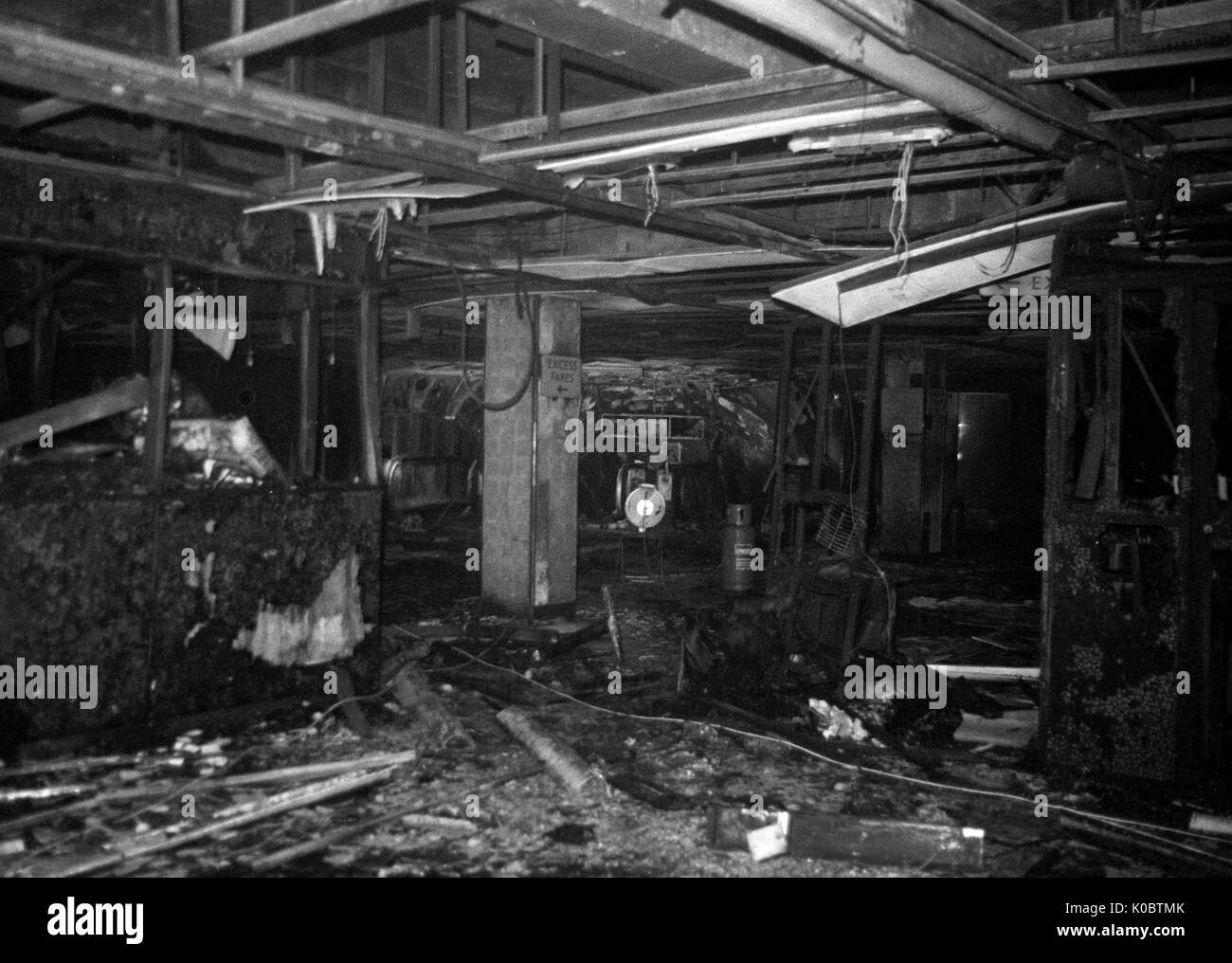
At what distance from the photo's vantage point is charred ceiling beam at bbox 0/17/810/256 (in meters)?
3.74

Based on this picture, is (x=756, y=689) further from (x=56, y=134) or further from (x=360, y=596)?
(x=56, y=134)

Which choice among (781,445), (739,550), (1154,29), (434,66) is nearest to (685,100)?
(434,66)

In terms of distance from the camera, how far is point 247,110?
164 inches

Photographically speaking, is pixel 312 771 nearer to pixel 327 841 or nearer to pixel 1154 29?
pixel 327 841

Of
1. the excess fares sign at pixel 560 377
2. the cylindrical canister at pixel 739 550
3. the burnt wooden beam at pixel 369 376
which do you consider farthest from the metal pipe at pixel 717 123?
the cylindrical canister at pixel 739 550

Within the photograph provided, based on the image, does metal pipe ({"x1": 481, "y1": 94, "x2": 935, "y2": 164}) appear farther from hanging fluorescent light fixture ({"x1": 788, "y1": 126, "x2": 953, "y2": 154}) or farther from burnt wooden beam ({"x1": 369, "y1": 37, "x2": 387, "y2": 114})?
burnt wooden beam ({"x1": 369, "y1": 37, "x2": 387, "y2": 114})

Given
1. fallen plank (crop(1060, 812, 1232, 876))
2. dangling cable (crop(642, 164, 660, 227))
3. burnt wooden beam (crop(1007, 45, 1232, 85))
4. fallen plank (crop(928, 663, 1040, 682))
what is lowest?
fallen plank (crop(1060, 812, 1232, 876))

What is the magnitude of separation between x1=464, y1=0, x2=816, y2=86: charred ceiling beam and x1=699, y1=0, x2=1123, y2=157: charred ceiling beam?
530 millimetres

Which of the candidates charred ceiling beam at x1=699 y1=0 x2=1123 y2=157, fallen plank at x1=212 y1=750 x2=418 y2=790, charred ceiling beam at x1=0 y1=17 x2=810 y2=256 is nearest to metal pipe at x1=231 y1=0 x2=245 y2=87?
charred ceiling beam at x1=0 y1=17 x2=810 y2=256

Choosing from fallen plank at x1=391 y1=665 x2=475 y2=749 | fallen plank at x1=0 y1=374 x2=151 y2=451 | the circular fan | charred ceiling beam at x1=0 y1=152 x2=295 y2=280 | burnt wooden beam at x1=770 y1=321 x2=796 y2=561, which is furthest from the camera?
the circular fan

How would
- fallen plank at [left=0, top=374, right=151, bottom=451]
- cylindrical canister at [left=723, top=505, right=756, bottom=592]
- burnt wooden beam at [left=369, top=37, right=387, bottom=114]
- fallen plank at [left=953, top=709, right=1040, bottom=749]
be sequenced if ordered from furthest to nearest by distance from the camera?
cylindrical canister at [left=723, top=505, right=756, bottom=592]
fallen plank at [left=953, top=709, right=1040, bottom=749]
fallen plank at [left=0, top=374, right=151, bottom=451]
burnt wooden beam at [left=369, top=37, right=387, bottom=114]

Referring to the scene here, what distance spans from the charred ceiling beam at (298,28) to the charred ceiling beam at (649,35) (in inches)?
20.2

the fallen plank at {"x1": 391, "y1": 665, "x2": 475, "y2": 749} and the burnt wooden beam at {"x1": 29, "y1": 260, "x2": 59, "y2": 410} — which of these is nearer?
the fallen plank at {"x1": 391, "y1": 665, "x2": 475, "y2": 749}

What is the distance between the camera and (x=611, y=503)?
19.0 m
